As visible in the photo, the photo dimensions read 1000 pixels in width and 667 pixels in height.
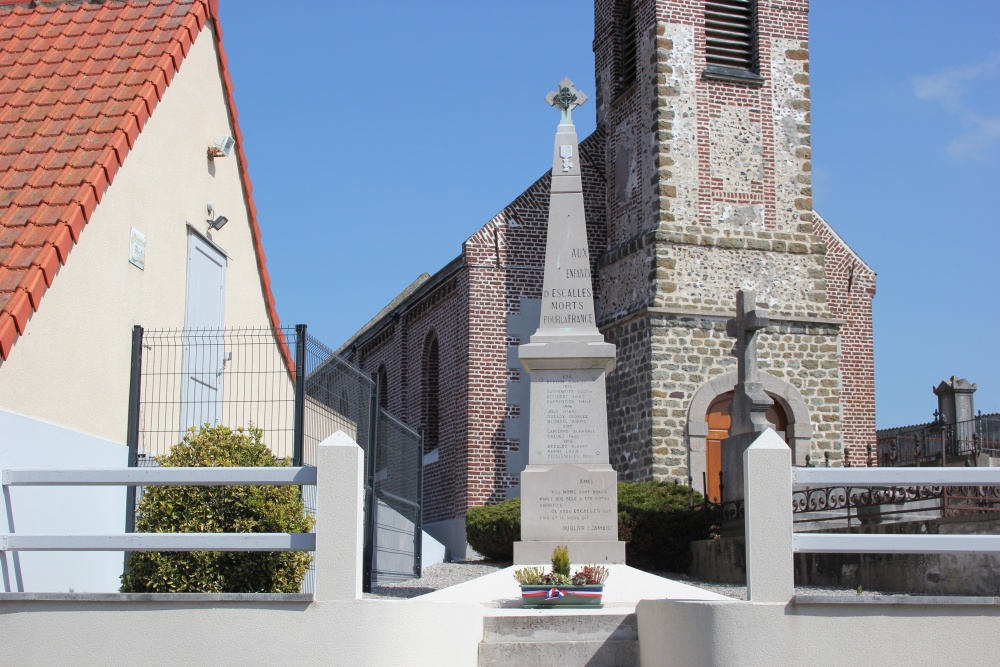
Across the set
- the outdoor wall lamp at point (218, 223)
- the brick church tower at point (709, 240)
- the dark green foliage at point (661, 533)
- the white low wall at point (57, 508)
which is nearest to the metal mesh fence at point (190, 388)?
the white low wall at point (57, 508)

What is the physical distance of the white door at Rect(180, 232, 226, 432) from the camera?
11727 millimetres

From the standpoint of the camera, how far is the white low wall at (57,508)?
8.40 m

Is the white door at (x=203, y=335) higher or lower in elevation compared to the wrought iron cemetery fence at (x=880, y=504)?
higher

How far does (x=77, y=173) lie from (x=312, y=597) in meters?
5.09

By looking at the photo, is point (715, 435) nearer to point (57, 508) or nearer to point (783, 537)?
point (57, 508)

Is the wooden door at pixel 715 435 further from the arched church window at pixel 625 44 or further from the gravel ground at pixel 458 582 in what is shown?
the arched church window at pixel 625 44

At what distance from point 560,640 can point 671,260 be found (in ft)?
39.7

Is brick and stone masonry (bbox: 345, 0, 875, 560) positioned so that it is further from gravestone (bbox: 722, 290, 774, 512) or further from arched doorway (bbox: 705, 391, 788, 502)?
gravestone (bbox: 722, 290, 774, 512)

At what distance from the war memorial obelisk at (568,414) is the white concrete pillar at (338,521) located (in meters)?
5.43

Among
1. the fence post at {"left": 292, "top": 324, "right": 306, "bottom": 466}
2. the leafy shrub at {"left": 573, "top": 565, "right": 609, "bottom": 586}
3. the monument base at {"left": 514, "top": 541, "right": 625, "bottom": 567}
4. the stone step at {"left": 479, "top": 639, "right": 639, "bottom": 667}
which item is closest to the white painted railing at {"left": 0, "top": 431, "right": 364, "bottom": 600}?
the stone step at {"left": 479, "top": 639, "right": 639, "bottom": 667}

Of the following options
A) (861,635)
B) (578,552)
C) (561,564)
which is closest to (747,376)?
(578,552)

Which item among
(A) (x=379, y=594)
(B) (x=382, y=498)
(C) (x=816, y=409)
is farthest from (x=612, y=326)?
(A) (x=379, y=594)

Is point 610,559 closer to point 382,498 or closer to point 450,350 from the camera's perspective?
point 382,498

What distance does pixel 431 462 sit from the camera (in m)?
24.8
